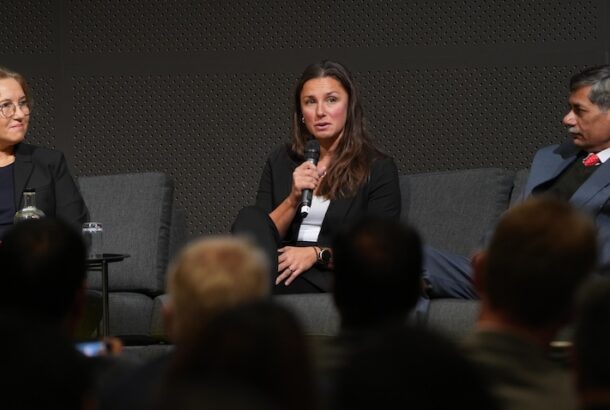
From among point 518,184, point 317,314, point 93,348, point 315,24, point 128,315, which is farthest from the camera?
point 315,24

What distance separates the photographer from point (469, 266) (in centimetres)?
465

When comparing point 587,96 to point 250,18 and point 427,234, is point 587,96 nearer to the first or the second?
point 427,234

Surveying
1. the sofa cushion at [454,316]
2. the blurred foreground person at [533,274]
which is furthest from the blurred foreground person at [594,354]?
the sofa cushion at [454,316]

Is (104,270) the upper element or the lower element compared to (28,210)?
lower

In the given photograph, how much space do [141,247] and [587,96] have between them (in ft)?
6.39

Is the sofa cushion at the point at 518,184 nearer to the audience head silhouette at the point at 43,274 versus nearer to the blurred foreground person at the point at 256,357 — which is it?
the audience head silhouette at the point at 43,274

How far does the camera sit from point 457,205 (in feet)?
16.8

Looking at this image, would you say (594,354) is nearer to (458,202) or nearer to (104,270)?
(104,270)

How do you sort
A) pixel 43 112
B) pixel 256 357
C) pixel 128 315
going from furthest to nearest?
pixel 43 112
pixel 128 315
pixel 256 357

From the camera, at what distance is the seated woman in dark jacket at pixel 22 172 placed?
4.84 meters

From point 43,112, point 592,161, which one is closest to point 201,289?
point 592,161

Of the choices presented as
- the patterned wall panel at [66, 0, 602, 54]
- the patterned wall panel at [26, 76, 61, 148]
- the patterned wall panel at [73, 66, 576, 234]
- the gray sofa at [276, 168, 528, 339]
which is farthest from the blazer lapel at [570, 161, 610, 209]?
the patterned wall panel at [26, 76, 61, 148]

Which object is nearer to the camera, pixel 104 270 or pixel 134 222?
pixel 104 270

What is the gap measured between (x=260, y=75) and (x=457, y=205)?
1.31m
